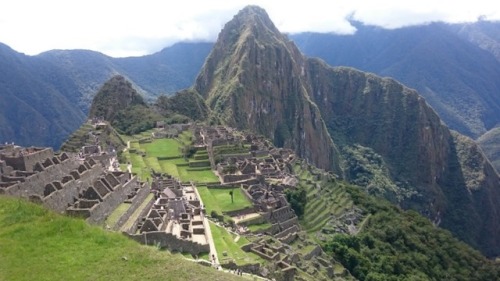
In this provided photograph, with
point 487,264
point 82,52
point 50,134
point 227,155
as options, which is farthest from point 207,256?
point 82,52

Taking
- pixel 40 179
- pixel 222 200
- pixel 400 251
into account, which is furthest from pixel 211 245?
pixel 400 251

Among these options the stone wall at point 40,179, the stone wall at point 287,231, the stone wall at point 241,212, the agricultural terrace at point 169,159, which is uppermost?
the stone wall at point 40,179

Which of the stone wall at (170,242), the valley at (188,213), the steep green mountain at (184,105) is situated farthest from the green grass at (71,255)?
the steep green mountain at (184,105)

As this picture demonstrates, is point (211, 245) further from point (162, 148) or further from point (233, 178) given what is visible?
point (162, 148)

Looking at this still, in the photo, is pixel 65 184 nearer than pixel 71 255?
No

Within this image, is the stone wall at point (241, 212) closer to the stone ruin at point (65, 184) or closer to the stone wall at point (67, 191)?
the stone ruin at point (65, 184)

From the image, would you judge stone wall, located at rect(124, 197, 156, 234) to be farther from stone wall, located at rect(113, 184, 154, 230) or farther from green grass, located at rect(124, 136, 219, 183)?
green grass, located at rect(124, 136, 219, 183)

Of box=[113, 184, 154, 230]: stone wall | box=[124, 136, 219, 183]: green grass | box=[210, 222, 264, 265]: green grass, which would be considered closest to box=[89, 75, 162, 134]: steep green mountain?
box=[124, 136, 219, 183]: green grass
